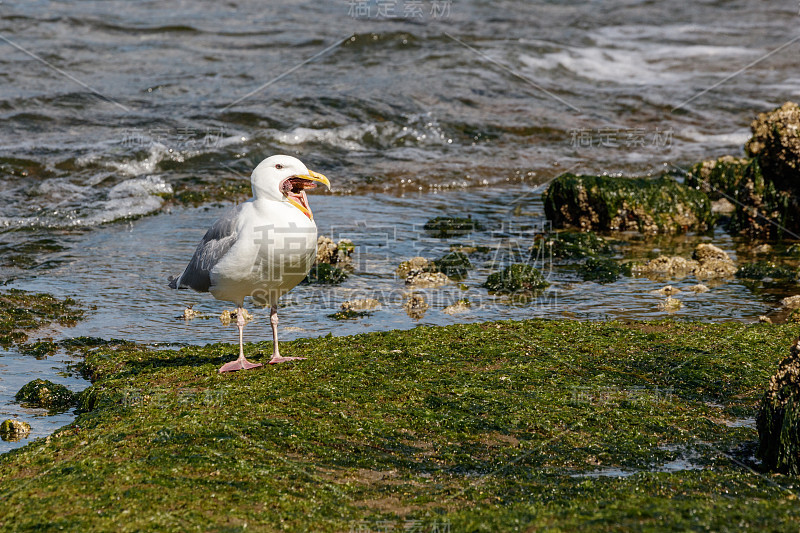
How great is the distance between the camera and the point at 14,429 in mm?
4703

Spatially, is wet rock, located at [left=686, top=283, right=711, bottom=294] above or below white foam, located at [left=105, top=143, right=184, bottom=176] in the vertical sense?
below

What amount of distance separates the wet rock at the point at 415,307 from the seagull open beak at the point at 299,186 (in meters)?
1.70

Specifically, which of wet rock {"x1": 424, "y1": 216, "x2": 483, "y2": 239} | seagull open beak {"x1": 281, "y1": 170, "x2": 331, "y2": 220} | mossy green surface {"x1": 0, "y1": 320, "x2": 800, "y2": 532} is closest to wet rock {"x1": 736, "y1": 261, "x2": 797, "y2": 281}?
mossy green surface {"x1": 0, "y1": 320, "x2": 800, "y2": 532}

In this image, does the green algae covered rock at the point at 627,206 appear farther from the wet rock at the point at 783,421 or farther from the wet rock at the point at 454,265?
the wet rock at the point at 783,421

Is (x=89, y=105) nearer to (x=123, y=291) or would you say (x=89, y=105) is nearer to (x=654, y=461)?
(x=123, y=291)

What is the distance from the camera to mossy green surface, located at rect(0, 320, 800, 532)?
3.53 meters

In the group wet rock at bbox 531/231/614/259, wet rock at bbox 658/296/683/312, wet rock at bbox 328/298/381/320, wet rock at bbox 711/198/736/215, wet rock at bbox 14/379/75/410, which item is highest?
wet rock at bbox 711/198/736/215

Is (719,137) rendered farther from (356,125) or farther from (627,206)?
(356,125)

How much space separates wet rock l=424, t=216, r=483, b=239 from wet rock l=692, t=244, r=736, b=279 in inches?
105

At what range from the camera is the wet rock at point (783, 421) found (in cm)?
380

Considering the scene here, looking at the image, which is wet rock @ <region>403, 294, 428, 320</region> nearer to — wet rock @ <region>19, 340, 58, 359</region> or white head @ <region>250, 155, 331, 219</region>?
white head @ <region>250, 155, 331, 219</region>

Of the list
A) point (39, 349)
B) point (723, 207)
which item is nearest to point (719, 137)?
point (723, 207)

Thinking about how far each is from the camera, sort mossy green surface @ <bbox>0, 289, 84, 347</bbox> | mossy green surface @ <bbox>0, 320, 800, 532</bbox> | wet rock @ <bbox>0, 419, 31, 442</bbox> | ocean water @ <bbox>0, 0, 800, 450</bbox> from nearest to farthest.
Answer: mossy green surface @ <bbox>0, 320, 800, 532</bbox> → wet rock @ <bbox>0, 419, 31, 442</bbox> → mossy green surface @ <bbox>0, 289, 84, 347</bbox> → ocean water @ <bbox>0, 0, 800, 450</bbox>

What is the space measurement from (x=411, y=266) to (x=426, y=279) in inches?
18.6
